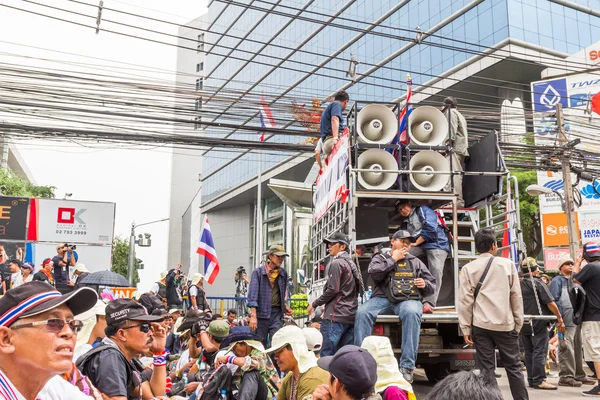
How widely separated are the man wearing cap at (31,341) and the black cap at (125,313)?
1638mm

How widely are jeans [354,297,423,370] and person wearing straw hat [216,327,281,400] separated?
1191mm

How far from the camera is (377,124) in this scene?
8.34 m

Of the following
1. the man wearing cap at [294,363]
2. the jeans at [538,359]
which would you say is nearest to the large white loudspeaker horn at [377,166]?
the jeans at [538,359]

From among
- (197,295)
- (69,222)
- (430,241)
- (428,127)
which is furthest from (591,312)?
(69,222)

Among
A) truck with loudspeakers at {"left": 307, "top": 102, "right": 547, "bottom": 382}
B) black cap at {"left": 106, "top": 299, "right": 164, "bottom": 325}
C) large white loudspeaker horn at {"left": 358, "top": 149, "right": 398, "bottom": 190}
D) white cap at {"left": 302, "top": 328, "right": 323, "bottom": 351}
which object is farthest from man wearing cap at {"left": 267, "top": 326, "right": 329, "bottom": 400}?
large white loudspeaker horn at {"left": 358, "top": 149, "right": 398, "bottom": 190}

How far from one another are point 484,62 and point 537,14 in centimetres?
401

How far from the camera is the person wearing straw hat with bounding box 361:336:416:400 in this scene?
173 inches

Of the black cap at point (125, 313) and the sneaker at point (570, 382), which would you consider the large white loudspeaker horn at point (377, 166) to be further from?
the black cap at point (125, 313)

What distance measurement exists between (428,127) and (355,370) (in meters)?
5.54

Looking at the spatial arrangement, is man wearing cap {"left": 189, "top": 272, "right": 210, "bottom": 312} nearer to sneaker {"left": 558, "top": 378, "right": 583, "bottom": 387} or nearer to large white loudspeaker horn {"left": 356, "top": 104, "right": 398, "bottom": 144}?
large white loudspeaker horn {"left": 356, "top": 104, "right": 398, "bottom": 144}

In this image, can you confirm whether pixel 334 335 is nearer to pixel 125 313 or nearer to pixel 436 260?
pixel 436 260

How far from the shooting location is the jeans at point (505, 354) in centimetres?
570

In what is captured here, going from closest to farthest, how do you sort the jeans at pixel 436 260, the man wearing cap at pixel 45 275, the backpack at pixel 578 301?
1. the jeans at pixel 436 260
2. the backpack at pixel 578 301
3. the man wearing cap at pixel 45 275

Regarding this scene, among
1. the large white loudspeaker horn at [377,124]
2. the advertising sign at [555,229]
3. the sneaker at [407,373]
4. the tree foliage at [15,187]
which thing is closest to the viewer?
the sneaker at [407,373]
